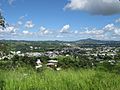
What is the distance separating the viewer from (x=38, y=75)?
6551mm

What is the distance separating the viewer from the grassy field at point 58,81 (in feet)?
18.1

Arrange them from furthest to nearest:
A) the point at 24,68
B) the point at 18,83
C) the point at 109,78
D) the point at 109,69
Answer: the point at 109,69, the point at 24,68, the point at 109,78, the point at 18,83

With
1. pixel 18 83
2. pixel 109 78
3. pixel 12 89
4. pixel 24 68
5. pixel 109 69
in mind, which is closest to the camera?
pixel 12 89

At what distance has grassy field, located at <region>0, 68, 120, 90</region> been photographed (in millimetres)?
5508

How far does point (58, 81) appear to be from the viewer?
6012 millimetres

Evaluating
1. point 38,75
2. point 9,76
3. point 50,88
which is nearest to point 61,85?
point 50,88

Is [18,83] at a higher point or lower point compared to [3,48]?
lower

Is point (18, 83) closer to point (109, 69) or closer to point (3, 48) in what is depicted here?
point (3, 48)

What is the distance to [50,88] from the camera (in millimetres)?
5441

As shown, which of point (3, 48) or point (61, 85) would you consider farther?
point (3, 48)

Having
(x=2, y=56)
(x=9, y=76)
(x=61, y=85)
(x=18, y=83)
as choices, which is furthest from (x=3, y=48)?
(x=61, y=85)

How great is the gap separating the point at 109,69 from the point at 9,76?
112 inches

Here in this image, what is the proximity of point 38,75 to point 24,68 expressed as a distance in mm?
776

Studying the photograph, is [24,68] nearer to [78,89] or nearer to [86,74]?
[86,74]
